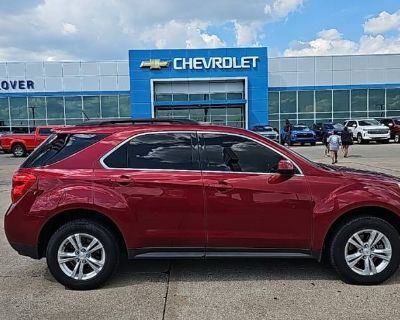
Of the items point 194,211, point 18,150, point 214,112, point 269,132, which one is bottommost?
point 18,150

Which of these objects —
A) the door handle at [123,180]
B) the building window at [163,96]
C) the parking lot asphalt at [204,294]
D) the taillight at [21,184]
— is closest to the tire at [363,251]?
the parking lot asphalt at [204,294]

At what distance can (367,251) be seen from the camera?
4.49m

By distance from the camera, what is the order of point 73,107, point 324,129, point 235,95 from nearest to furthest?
point 324,129, point 235,95, point 73,107

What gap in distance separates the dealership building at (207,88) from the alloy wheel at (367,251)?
1414 inches

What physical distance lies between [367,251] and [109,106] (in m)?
38.9

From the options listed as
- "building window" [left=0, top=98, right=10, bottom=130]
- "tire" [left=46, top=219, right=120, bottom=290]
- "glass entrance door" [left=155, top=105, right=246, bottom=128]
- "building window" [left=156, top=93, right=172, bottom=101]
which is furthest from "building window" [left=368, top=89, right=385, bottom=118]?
A: "tire" [left=46, top=219, right=120, bottom=290]

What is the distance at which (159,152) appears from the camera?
15.1ft

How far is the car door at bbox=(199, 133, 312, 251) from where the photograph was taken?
443cm

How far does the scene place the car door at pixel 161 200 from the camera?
4.43 m

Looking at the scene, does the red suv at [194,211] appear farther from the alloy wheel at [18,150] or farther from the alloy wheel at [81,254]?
the alloy wheel at [18,150]

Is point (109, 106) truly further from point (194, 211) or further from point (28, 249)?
point (194, 211)

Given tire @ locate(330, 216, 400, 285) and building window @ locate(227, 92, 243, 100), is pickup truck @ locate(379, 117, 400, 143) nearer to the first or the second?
building window @ locate(227, 92, 243, 100)

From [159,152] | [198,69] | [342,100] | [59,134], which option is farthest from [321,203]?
[342,100]

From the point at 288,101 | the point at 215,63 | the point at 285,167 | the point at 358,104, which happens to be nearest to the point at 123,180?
the point at 285,167
